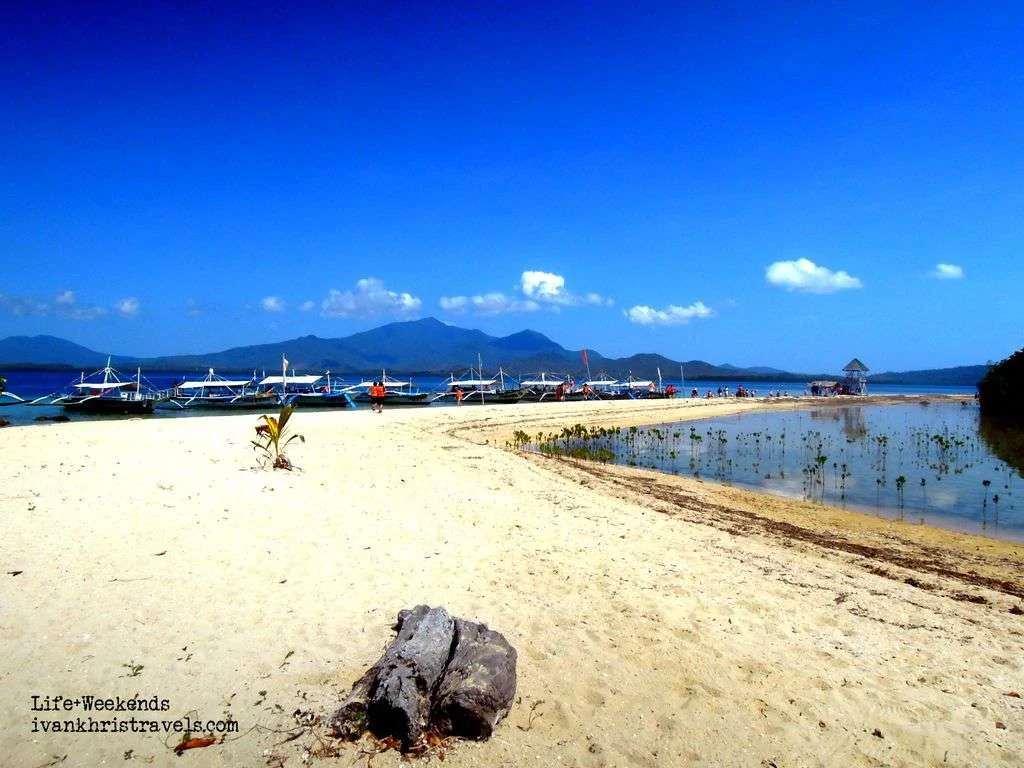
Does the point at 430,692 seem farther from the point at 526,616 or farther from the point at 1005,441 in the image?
the point at 1005,441

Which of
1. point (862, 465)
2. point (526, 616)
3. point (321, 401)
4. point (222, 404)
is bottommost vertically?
point (862, 465)

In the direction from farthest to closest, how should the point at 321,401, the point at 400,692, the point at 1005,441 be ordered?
the point at 321,401
the point at 1005,441
the point at 400,692

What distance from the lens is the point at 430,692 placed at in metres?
3.94

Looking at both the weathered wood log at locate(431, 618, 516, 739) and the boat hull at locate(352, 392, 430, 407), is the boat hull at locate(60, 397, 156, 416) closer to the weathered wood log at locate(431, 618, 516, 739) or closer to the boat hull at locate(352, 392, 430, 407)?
the boat hull at locate(352, 392, 430, 407)

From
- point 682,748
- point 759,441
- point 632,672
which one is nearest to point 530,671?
point 632,672

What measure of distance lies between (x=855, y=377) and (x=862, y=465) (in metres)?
62.4

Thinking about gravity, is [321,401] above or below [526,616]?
above

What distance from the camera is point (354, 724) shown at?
150 inches

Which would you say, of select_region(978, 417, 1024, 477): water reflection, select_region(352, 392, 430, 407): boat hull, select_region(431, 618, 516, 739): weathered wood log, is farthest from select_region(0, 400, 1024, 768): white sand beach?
select_region(352, 392, 430, 407): boat hull

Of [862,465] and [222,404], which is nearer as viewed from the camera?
[862,465]

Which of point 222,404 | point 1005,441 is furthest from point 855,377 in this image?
point 222,404

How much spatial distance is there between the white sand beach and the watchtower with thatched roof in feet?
217

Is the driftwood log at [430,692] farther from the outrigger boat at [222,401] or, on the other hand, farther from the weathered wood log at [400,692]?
the outrigger boat at [222,401]

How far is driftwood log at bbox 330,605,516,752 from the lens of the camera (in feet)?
12.3
